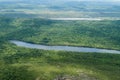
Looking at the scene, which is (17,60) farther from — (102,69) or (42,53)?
(102,69)

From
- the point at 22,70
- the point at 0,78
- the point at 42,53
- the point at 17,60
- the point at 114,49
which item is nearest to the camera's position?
the point at 0,78

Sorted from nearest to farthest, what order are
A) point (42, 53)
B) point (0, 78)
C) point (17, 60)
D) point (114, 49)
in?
1. point (0, 78)
2. point (17, 60)
3. point (42, 53)
4. point (114, 49)

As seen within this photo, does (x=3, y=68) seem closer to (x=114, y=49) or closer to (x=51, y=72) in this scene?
(x=51, y=72)

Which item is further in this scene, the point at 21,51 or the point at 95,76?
the point at 21,51

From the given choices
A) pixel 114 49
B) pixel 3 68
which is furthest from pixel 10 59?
pixel 114 49

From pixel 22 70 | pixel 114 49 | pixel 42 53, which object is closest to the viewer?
pixel 22 70

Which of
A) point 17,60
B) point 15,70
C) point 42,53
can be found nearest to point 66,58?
point 42,53

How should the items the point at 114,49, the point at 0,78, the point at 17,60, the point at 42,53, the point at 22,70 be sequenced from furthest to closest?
the point at 114,49
the point at 42,53
the point at 17,60
the point at 22,70
the point at 0,78

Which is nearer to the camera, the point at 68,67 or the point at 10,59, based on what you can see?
the point at 68,67

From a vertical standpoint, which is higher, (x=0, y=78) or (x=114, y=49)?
(x=0, y=78)
